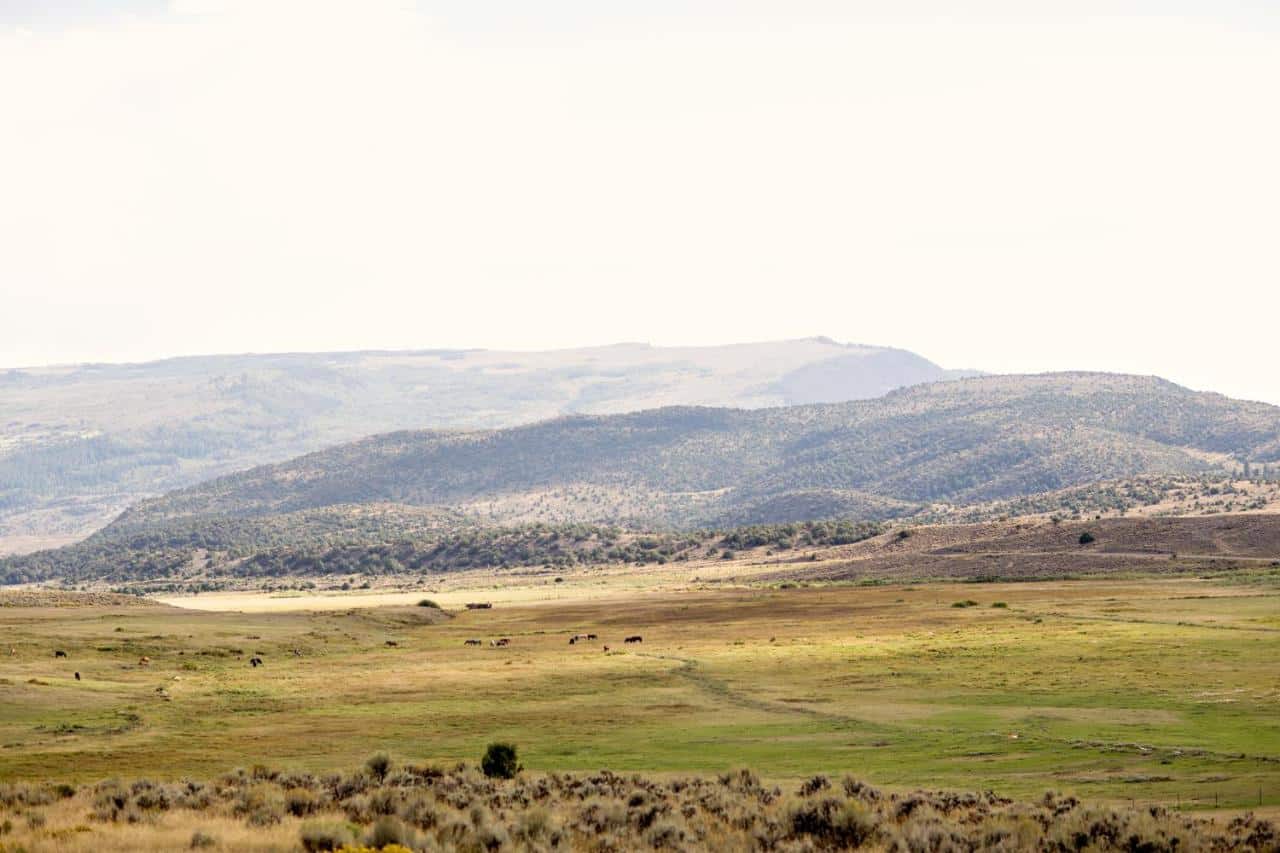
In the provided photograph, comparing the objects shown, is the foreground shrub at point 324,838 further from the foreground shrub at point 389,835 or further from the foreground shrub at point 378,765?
the foreground shrub at point 378,765

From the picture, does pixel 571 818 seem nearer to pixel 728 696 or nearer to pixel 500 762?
pixel 500 762

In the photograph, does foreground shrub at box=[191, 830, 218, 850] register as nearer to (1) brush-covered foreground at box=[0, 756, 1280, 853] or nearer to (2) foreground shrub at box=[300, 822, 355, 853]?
(1) brush-covered foreground at box=[0, 756, 1280, 853]

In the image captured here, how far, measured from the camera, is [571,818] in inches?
1083

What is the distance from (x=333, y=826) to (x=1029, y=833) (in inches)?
443

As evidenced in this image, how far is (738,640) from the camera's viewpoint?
6962cm

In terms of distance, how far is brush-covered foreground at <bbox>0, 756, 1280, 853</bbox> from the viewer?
2412 centimetres

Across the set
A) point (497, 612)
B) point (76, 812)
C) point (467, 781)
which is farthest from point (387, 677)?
point (497, 612)

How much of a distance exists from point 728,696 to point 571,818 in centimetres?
2176

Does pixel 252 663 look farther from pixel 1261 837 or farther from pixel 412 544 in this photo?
pixel 412 544

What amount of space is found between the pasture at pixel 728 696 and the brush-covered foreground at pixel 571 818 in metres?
3.47

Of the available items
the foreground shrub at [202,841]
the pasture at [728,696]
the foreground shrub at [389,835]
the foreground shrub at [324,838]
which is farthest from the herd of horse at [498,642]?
the foreground shrub at [389,835]

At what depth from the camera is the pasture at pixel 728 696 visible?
35156 mm

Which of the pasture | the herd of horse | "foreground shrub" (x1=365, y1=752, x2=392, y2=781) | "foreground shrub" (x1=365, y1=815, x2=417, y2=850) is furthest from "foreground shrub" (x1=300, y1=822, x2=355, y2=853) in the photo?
the herd of horse

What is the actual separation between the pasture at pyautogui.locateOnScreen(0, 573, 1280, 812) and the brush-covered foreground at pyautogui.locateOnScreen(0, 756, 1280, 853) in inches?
137
